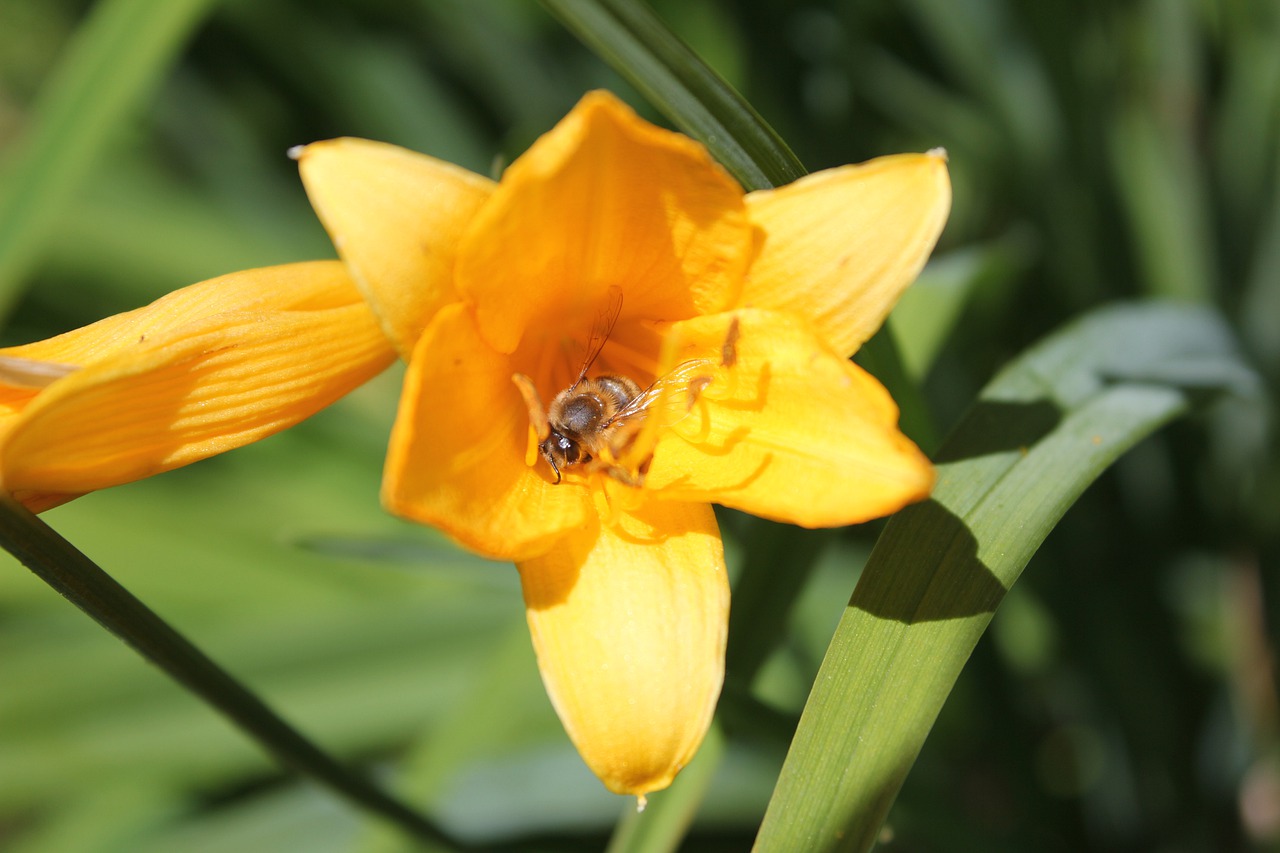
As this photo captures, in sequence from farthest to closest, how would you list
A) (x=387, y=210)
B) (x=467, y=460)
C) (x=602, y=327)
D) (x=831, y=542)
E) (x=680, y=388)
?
(x=831, y=542) < (x=602, y=327) < (x=680, y=388) < (x=467, y=460) < (x=387, y=210)

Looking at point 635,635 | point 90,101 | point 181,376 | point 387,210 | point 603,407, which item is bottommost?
point 635,635

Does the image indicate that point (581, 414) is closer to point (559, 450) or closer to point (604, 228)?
point (559, 450)

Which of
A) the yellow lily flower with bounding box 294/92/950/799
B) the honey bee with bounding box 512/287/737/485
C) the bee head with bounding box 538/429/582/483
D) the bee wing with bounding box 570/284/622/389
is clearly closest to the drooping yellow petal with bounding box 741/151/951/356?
the yellow lily flower with bounding box 294/92/950/799

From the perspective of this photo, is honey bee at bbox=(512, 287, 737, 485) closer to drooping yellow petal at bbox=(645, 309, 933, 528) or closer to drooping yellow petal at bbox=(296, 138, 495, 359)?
drooping yellow petal at bbox=(645, 309, 933, 528)

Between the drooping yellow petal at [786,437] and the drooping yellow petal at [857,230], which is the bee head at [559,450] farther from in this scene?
the drooping yellow petal at [857,230]

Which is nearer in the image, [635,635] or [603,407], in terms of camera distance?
[635,635]

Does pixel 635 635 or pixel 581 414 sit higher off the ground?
pixel 581 414

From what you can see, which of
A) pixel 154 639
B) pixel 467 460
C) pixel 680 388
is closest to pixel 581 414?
pixel 680 388
